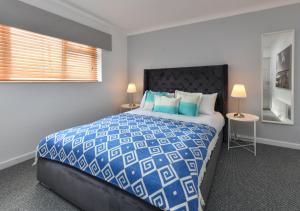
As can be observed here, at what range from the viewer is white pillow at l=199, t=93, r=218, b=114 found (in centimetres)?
294

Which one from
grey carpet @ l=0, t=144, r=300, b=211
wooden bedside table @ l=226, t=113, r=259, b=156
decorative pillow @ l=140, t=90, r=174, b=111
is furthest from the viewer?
decorative pillow @ l=140, t=90, r=174, b=111

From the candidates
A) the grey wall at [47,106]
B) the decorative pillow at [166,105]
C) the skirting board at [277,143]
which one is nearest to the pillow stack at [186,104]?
the decorative pillow at [166,105]

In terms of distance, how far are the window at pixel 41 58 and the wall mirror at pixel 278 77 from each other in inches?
131

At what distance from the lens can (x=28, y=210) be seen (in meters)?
1.51

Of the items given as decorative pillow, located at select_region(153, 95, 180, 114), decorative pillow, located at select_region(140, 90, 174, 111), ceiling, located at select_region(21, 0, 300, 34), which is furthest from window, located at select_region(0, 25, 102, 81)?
decorative pillow, located at select_region(153, 95, 180, 114)

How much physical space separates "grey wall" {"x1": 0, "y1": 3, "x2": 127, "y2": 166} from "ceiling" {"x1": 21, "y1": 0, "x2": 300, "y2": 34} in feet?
2.37

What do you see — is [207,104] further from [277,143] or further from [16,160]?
[16,160]

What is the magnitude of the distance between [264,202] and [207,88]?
2138 mm

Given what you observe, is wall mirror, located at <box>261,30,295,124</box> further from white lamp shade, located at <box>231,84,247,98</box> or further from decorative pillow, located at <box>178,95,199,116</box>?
decorative pillow, located at <box>178,95,199,116</box>

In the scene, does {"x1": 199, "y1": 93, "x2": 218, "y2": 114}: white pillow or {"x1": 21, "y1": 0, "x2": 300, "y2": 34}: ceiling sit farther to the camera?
{"x1": 199, "y1": 93, "x2": 218, "y2": 114}: white pillow

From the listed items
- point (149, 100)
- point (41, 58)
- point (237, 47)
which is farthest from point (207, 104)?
point (41, 58)

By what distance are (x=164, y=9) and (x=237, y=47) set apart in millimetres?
1520

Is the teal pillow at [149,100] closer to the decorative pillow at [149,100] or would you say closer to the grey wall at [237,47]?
the decorative pillow at [149,100]

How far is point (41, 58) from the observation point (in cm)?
260
